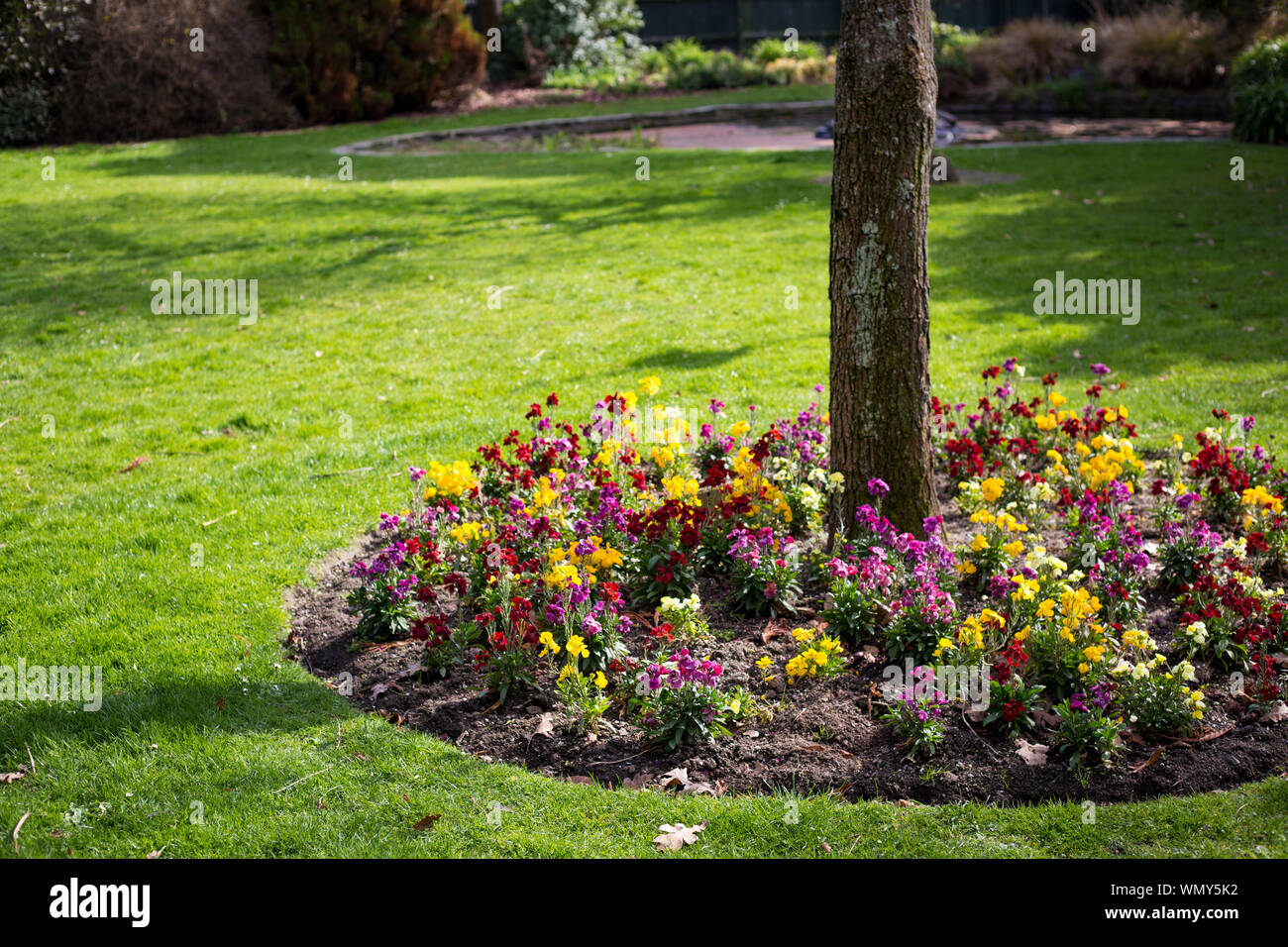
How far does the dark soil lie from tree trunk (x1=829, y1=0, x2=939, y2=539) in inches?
40.3

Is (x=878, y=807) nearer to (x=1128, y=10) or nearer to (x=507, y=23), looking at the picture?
(x=507, y=23)

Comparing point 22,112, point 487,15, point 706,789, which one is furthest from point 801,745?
point 487,15

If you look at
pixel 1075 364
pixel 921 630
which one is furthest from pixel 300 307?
pixel 921 630

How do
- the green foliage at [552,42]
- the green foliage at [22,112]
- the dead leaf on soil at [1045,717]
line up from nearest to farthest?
the dead leaf on soil at [1045,717] < the green foliage at [22,112] < the green foliage at [552,42]

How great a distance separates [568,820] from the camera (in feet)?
11.3

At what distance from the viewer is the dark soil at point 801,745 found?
3.57 meters

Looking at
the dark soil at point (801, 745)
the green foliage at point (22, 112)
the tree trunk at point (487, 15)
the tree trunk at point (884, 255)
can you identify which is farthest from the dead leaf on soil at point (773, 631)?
the tree trunk at point (487, 15)

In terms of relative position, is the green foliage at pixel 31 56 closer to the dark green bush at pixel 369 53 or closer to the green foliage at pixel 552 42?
the dark green bush at pixel 369 53

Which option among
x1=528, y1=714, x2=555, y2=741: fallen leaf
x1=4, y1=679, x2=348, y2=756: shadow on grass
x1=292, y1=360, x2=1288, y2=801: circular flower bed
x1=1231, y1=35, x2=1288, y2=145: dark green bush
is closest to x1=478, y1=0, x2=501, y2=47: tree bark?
x1=1231, y1=35, x2=1288, y2=145: dark green bush

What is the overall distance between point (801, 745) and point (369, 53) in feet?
70.4

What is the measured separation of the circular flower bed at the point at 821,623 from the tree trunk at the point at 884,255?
24cm

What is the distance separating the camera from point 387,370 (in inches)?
325

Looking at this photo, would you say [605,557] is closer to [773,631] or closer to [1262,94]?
[773,631]
